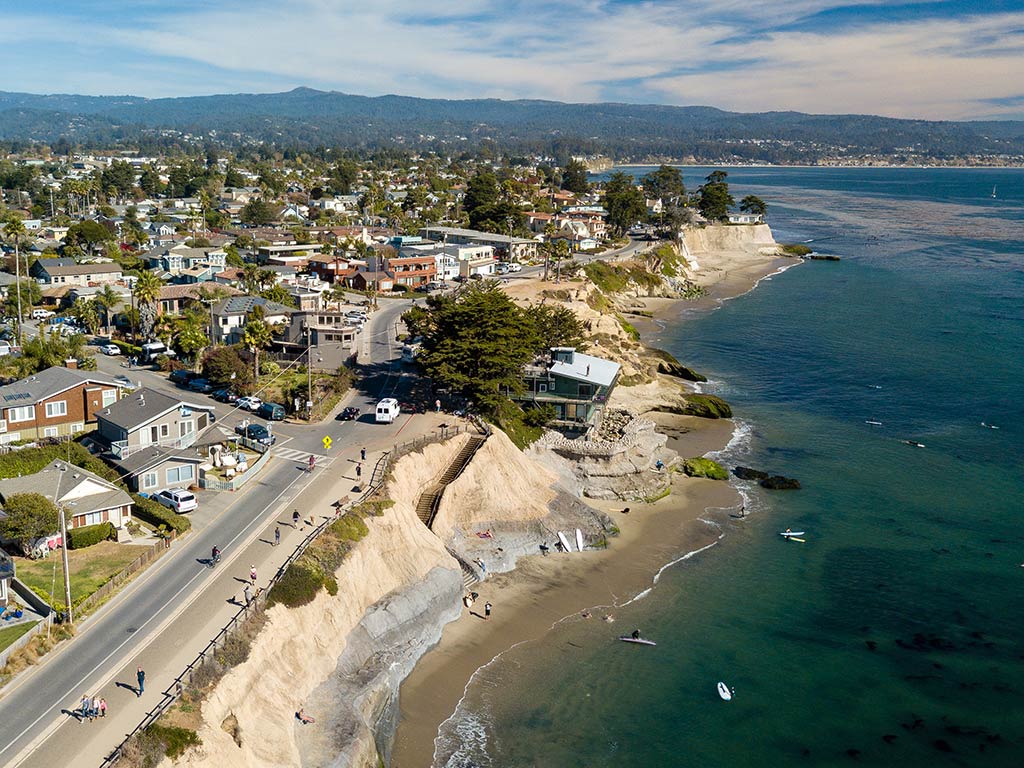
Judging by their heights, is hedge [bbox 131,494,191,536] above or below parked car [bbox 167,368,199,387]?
below

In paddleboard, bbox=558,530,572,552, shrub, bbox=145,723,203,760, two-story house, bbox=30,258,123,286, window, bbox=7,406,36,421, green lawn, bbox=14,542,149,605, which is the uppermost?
two-story house, bbox=30,258,123,286

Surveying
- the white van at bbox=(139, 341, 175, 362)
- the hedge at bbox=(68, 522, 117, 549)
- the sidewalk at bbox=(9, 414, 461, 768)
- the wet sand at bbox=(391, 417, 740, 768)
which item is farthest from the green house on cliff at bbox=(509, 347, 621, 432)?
the white van at bbox=(139, 341, 175, 362)

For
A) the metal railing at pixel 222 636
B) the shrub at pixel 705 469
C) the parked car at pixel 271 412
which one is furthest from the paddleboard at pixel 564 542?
the parked car at pixel 271 412

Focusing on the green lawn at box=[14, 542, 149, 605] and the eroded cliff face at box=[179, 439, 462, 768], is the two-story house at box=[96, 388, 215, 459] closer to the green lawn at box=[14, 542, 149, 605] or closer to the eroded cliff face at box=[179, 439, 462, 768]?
the green lawn at box=[14, 542, 149, 605]

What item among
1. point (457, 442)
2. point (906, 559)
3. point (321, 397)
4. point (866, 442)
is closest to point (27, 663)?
point (457, 442)

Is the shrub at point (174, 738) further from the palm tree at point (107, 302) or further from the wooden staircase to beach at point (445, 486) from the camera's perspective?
the palm tree at point (107, 302)

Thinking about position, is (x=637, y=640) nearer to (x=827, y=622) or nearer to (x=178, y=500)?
(x=827, y=622)

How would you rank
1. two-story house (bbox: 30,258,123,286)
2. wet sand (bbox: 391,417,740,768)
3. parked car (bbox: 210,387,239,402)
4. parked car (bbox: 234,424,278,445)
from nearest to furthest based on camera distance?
wet sand (bbox: 391,417,740,768) → parked car (bbox: 234,424,278,445) → parked car (bbox: 210,387,239,402) → two-story house (bbox: 30,258,123,286)

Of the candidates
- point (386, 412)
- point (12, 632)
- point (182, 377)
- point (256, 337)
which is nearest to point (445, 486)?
point (386, 412)
